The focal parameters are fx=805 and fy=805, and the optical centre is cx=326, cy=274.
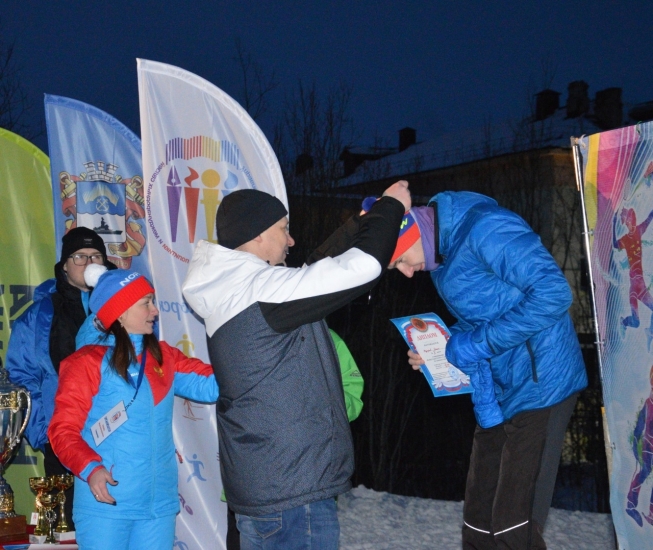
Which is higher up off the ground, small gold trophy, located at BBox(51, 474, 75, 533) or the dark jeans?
the dark jeans

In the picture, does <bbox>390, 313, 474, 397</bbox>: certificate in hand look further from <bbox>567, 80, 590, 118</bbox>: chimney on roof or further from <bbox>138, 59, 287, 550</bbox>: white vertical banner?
<bbox>567, 80, 590, 118</bbox>: chimney on roof

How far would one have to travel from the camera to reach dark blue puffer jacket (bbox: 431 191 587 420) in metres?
3.04

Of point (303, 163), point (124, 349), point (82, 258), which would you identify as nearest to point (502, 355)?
point (124, 349)

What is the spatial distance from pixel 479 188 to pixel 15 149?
9.69m

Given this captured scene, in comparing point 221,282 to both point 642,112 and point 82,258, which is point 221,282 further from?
point 642,112

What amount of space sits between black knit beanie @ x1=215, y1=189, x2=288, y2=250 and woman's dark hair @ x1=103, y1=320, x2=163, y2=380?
89cm

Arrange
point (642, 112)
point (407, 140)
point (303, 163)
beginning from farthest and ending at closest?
1. point (407, 140)
2. point (642, 112)
3. point (303, 163)

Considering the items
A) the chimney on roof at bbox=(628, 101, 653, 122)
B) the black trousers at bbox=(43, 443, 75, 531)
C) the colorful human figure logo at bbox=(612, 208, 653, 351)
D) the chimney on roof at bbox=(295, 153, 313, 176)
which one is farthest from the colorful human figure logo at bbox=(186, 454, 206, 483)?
the chimney on roof at bbox=(628, 101, 653, 122)

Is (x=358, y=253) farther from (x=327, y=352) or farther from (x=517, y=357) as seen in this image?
(x=517, y=357)

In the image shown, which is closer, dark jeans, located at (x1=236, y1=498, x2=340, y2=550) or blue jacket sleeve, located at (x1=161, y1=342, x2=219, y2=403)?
dark jeans, located at (x1=236, y1=498, x2=340, y2=550)

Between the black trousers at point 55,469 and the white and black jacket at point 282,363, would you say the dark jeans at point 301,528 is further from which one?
the black trousers at point 55,469

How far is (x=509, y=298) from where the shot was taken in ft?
10.5

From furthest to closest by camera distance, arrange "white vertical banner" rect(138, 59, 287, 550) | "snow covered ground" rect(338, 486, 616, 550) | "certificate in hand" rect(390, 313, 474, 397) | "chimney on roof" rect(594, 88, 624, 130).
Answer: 1. "chimney on roof" rect(594, 88, 624, 130)
2. "snow covered ground" rect(338, 486, 616, 550)
3. "white vertical banner" rect(138, 59, 287, 550)
4. "certificate in hand" rect(390, 313, 474, 397)

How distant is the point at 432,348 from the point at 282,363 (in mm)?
1099
